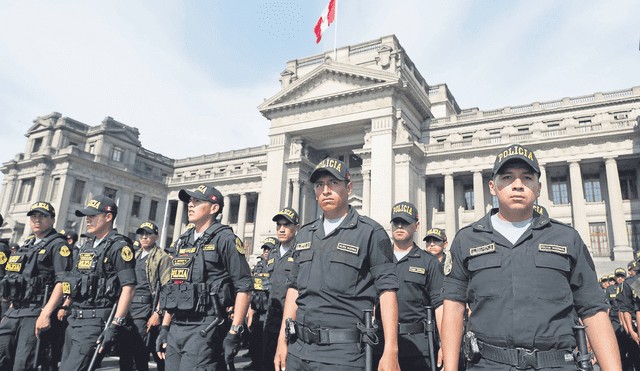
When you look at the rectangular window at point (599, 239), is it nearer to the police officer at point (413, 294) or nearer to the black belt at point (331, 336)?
the police officer at point (413, 294)

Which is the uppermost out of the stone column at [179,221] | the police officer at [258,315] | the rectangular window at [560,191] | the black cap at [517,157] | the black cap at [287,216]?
the rectangular window at [560,191]

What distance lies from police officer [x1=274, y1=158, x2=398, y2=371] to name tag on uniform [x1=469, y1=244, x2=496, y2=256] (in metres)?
0.72

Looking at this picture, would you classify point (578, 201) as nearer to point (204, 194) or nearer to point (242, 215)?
point (204, 194)

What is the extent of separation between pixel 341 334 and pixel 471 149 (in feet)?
94.5

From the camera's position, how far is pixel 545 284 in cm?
258

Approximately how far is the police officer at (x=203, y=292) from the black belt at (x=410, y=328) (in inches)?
76.0

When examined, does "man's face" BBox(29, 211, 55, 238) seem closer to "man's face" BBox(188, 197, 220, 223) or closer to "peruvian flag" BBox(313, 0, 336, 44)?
"man's face" BBox(188, 197, 220, 223)

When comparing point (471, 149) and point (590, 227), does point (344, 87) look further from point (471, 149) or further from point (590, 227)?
point (590, 227)

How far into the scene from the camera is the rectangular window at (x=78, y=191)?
124 ft

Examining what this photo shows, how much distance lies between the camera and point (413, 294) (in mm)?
5156

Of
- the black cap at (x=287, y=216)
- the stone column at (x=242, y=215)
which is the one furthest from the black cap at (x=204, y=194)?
the stone column at (x=242, y=215)

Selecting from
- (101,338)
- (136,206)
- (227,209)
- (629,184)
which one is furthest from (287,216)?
(136,206)

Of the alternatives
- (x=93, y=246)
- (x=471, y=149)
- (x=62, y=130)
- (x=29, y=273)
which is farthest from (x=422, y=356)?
(x=62, y=130)

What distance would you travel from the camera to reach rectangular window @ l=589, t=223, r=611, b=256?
26.7 metres
